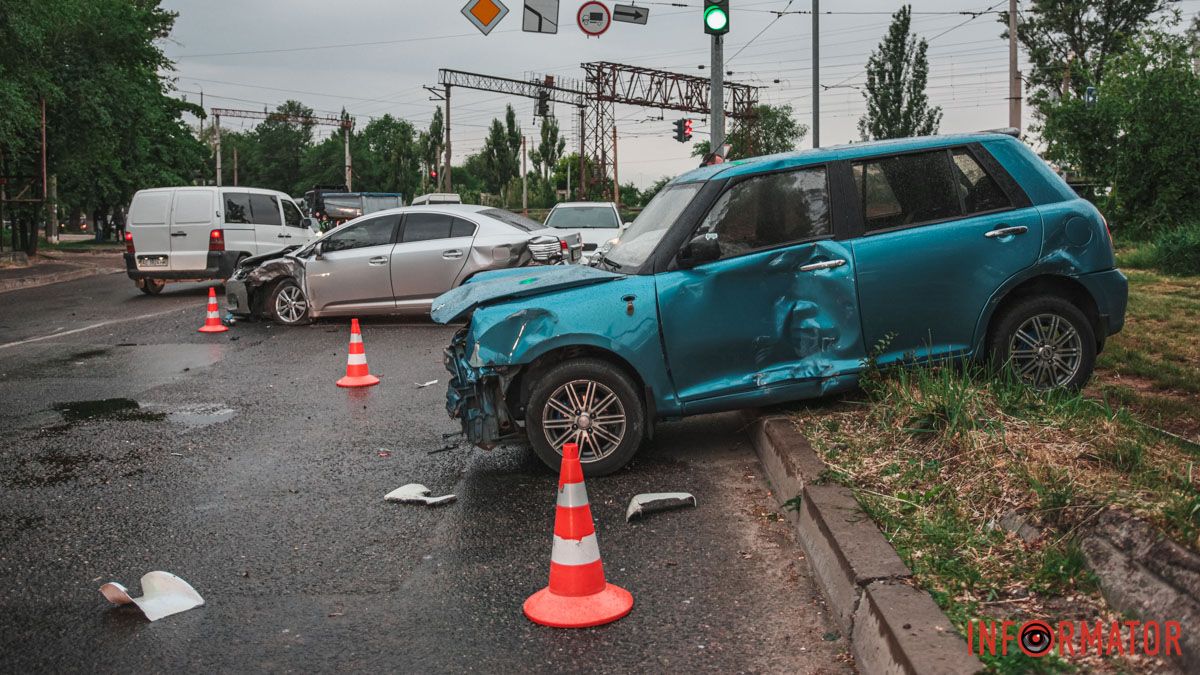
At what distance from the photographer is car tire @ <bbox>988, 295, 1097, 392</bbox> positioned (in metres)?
6.81

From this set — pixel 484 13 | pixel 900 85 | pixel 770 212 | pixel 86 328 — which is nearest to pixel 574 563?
pixel 770 212

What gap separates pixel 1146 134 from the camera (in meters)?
21.1

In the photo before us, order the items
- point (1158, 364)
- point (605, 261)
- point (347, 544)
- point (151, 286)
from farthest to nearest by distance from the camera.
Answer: point (151, 286), point (1158, 364), point (605, 261), point (347, 544)

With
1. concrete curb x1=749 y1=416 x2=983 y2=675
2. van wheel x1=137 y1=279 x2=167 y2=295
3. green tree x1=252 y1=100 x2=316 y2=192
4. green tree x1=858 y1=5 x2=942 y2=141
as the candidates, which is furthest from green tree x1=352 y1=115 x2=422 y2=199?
concrete curb x1=749 y1=416 x2=983 y2=675

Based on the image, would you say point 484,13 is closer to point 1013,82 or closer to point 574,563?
point 574,563

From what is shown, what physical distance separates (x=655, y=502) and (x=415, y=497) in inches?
54.4

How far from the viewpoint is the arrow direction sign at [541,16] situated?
17.6 metres

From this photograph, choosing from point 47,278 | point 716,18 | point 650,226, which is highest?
point 716,18

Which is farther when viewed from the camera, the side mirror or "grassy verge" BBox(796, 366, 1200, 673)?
the side mirror

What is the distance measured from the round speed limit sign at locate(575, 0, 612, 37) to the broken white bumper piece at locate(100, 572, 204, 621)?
1462 cm

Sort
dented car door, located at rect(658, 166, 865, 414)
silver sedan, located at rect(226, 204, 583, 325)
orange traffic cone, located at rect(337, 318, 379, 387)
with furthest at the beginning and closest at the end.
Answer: silver sedan, located at rect(226, 204, 583, 325) < orange traffic cone, located at rect(337, 318, 379, 387) < dented car door, located at rect(658, 166, 865, 414)

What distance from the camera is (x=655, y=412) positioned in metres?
6.46

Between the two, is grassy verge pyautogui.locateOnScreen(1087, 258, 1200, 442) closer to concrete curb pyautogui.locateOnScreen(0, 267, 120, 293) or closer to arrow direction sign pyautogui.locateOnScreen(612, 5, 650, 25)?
arrow direction sign pyautogui.locateOnScreen(612, 5, 650, 25)

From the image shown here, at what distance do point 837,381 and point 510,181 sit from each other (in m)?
88.7
